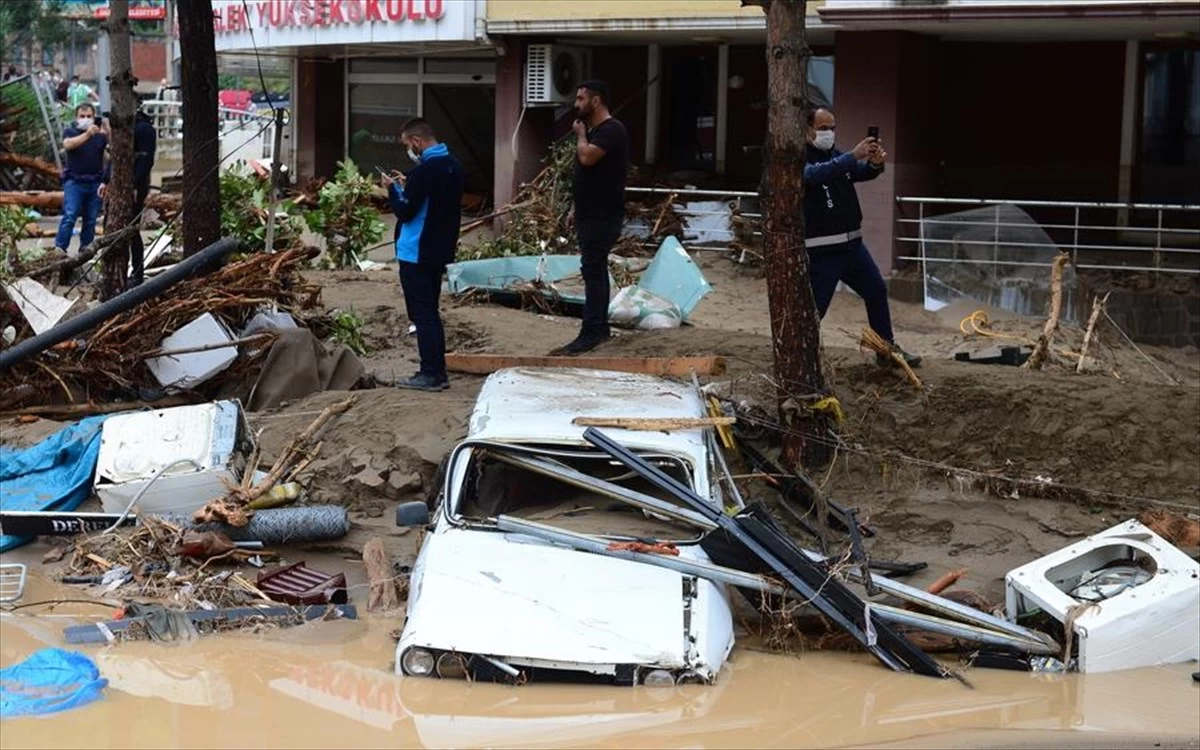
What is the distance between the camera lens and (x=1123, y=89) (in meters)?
17.7

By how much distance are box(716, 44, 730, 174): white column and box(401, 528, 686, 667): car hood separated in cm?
1350

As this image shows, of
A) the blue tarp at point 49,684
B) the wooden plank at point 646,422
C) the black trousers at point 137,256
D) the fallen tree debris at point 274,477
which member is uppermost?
the black trousers at point 137,256

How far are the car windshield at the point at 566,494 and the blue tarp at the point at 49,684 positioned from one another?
175 cm

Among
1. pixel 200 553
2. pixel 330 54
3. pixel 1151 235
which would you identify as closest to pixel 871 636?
pixel 200 553

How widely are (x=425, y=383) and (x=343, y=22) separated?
10.4m

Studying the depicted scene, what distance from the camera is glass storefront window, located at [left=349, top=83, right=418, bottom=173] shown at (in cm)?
2322

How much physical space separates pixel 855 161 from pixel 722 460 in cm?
267

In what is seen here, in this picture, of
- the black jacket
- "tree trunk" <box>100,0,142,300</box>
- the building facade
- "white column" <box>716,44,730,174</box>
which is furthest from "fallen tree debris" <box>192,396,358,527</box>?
"white column" <box>716,44,730,174</box>

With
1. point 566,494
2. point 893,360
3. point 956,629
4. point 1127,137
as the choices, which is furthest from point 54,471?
point 1127,137

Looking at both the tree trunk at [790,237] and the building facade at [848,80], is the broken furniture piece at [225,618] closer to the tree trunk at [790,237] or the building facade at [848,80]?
the tree trunk at [790,237]

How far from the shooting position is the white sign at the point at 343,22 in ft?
62.8

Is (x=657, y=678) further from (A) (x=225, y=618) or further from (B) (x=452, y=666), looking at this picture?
(A) (x=225, y=618)

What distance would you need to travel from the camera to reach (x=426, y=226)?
34.8 feet

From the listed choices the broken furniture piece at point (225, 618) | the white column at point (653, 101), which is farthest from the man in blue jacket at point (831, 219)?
the white column at point (653, 101)
